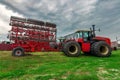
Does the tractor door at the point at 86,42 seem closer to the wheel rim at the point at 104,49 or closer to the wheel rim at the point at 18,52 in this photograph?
the wheel rim at the point at 104,49

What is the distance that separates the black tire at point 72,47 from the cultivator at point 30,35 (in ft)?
8.65

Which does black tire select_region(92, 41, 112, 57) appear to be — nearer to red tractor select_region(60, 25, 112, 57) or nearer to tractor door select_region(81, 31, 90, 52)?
red tractor select_region(60, 25, 112, 57)

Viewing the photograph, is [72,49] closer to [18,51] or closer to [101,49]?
[101,49]

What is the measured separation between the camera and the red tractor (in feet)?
54.5

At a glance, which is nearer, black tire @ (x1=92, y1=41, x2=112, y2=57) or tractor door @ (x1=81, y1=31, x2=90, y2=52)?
black tire @ (x1=92, y1=41, x2=112, y2=57)

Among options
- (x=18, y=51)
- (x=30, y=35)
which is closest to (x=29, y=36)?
(x=30, y=35)

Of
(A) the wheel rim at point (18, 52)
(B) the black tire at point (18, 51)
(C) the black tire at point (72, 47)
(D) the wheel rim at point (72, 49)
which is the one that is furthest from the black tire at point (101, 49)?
(A) the wheel rim at point (18, 52)

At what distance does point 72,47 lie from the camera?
55.6 ft

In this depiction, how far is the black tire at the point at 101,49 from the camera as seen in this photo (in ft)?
55.0

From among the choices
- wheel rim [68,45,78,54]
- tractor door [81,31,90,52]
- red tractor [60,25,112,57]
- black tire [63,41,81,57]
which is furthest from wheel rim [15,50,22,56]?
tractor door [81,31,90,52]

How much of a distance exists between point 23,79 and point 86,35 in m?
10.8

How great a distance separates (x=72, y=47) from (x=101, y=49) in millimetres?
3035

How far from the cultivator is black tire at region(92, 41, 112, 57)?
14.5ft

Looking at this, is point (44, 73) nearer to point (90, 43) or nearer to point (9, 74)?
point (9, 74)
